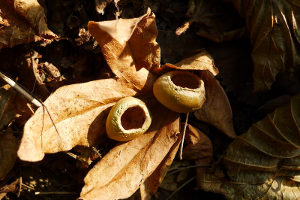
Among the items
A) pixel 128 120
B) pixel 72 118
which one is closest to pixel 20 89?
pixel 72 118

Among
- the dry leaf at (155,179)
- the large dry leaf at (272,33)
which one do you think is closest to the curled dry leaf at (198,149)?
the dry leaf at (155,179)

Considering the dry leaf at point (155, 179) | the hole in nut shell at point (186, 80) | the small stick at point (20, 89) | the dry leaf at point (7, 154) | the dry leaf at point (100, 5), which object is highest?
the dry leaf at point (100, 5)

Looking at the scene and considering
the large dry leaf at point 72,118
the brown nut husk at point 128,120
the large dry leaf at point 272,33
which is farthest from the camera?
the large dry leaf at point 272,33

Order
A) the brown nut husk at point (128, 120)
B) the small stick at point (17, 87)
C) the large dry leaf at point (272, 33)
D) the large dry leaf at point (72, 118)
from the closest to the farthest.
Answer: the large dry leaf at point (72, 118)
the brown nut husk at point (128, 120)
the small stick at point (17, 87)
the large dry leaf at point (272, 33)

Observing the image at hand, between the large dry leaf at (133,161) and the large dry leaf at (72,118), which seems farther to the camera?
the large dry leaf at (133,161)

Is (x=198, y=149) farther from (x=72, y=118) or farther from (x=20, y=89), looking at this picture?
(x=20, y=89)

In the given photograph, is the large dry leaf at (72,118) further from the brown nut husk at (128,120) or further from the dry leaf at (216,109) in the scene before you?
the dry leaf at (216,109)

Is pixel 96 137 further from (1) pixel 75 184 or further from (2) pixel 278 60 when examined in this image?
(2) pixel 278 60
